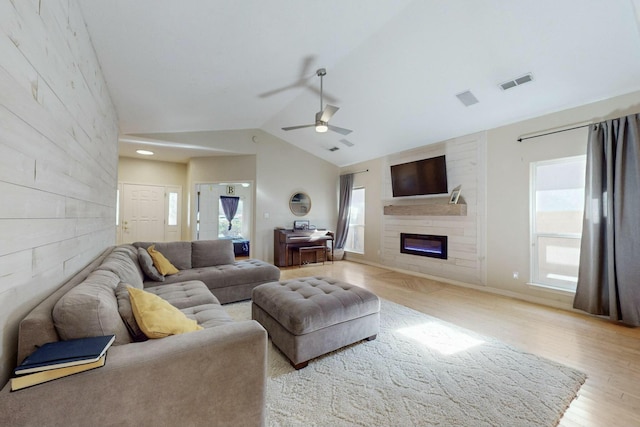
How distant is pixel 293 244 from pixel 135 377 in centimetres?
492

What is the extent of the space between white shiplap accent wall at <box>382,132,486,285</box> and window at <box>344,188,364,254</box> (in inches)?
56.4

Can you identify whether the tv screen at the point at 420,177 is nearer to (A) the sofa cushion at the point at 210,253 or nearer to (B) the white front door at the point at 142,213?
(A) the sofa cushion at the point at 210,253

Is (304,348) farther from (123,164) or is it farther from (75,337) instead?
(123,164)

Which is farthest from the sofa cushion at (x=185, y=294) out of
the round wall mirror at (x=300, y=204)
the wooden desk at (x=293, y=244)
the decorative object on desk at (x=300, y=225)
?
the round wall mirror at (x=300, y=204)

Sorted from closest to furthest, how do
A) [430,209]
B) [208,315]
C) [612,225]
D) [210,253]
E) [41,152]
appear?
[41,152] < [208,315] < [612,225] < [210,253] < [430,209]

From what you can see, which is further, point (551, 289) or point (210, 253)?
point (210, 253)

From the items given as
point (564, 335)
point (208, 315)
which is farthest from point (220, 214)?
point (564, 335)

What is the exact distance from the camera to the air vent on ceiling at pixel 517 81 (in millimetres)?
3005

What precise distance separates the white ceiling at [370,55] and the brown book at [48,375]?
2280 mm

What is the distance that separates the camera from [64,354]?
0.94m

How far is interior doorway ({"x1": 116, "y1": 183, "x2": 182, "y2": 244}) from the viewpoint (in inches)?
240

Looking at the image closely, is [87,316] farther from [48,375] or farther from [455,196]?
[455,196]

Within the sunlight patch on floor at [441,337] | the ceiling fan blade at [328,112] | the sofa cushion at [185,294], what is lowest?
the sunlight patch on floor at [441,337]

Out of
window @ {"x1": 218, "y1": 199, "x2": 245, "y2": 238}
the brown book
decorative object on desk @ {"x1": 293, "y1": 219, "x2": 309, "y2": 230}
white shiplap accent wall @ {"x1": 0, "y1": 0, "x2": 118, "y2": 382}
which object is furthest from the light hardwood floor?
window @ {"x1": 218, "y1": 199, "x2": 245, "y2": 238}
